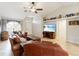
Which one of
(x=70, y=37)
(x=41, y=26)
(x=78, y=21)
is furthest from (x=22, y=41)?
(x=78, y=21)

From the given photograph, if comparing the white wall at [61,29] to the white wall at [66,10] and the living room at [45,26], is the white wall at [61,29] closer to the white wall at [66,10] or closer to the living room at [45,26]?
the living room at [45,26]

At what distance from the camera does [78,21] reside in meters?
2.88

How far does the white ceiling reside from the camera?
8.76ft

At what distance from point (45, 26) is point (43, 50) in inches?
Answer: 19.8

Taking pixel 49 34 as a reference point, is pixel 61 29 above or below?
above

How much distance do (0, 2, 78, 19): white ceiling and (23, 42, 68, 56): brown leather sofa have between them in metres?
0.65

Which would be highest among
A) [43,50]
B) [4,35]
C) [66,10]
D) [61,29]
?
[66,10]

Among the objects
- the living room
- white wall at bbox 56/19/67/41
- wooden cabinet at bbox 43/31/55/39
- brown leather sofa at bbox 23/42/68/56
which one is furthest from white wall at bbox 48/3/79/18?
brown leather sofa at bbox 23/42/68/56

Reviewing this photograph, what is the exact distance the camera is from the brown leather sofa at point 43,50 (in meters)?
2.75

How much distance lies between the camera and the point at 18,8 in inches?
111

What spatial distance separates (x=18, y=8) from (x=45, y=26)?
663mm

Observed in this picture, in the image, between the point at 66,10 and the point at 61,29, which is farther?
the point at 61,29

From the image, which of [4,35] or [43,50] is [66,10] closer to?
[43,50]

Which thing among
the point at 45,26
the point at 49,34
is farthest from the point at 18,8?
the point at 49,34
